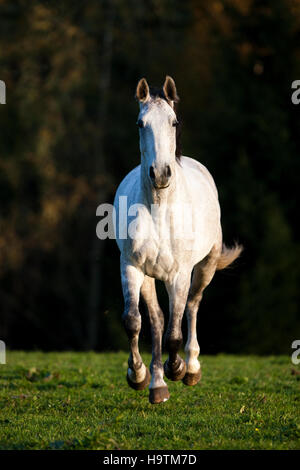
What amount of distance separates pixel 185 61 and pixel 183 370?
2018 centimetres

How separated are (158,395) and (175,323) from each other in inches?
25.8

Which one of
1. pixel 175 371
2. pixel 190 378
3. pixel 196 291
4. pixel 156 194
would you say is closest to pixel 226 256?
pixel 196 291

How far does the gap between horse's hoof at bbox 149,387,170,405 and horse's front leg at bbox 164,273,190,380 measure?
174mm

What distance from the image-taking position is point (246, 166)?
20.0 metres

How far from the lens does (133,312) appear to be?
612 centimetres

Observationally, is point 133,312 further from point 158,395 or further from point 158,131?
point 158,131

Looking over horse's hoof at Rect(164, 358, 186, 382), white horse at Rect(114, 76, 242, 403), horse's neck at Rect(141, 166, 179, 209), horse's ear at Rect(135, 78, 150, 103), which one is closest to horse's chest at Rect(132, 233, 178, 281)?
white horse at Rect(114, 76, 242, 403)

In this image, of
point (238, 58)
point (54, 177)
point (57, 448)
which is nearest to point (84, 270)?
point (54, 177)

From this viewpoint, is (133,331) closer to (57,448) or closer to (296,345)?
(57,448)

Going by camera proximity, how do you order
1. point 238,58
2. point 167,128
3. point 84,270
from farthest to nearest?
1. point 84,270
2. point 238,58
3. point 167,128

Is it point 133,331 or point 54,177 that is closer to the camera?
point 133,331

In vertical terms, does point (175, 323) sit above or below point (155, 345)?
above
